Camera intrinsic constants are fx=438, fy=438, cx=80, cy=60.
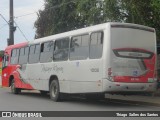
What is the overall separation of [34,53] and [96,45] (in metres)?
6.55

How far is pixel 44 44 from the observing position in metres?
21.9

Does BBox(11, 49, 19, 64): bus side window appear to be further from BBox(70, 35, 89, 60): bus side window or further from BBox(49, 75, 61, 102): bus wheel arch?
BBox(70, 35, 89, 60): bus side window

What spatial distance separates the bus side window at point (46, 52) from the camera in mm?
21031

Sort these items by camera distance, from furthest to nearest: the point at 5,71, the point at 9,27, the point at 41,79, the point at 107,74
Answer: the point at 9,27
the point at 5,71
the point at 41,79
the point at 107,74

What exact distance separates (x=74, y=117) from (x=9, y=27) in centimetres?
2590

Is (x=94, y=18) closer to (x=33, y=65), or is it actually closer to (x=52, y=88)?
(x=33, y=65)

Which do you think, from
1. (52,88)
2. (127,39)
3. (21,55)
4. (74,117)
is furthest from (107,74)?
(21,55)

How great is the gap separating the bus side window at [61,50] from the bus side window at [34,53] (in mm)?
2141

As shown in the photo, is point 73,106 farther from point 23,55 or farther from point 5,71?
point 5,71

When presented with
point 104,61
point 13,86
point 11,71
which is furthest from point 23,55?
point 104,61

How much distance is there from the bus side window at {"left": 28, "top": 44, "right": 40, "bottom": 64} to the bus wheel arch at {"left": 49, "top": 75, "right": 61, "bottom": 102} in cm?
220

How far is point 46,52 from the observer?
21484mm

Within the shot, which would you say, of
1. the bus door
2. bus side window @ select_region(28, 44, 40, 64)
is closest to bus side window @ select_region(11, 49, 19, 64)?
the bus door

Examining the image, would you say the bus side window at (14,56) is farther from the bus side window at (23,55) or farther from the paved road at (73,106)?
the paved road at (73,106)
